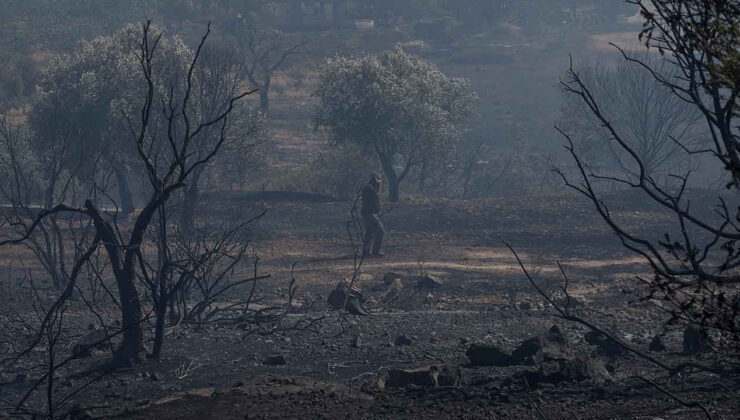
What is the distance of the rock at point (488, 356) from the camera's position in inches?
338

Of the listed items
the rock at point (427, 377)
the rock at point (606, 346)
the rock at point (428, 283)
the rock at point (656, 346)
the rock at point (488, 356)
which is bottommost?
the rock at point (428, 283)

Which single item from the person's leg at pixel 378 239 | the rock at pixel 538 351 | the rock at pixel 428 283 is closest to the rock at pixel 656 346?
the rock at pixel 538 351

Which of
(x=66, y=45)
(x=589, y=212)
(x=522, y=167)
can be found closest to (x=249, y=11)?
(x=66, y=45)

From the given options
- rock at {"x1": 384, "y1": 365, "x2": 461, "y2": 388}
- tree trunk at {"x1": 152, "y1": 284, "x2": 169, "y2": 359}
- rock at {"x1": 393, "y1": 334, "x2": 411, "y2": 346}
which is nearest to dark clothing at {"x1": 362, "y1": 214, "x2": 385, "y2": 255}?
rock at {"x1": 393, "y1": 334, "x2": 411, "y2": 346}

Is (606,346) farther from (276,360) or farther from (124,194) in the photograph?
(124,194)

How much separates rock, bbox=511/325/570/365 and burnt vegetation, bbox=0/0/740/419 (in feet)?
0.09

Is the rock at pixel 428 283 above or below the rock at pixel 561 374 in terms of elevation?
below

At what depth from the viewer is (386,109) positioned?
94.6ft

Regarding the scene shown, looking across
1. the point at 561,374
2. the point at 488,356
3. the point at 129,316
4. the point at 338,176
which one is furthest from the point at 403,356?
the point at 338,176

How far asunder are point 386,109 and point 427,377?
71.6 feet

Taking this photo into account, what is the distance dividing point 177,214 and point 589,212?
12.1 metres

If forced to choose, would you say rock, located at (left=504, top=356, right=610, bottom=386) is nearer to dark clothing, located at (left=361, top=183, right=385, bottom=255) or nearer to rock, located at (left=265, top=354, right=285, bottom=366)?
rock, located at (left=265, top=354, right=285, bottom=366)

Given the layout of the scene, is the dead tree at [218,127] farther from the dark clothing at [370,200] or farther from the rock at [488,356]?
the rock at [488,356]

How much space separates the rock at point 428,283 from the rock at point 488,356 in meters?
7.02
